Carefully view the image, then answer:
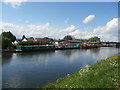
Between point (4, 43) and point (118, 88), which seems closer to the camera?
point (118, 88)

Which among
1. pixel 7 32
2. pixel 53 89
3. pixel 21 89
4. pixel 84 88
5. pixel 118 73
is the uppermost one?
pixel 7 32

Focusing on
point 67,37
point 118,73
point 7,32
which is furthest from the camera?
point 67,37

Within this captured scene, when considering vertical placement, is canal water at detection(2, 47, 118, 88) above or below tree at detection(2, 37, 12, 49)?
below

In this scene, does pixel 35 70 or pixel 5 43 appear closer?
pixel 35 70

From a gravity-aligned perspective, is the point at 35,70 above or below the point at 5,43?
below

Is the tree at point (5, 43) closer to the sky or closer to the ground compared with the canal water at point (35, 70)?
closer to the sky

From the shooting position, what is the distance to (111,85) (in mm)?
7426

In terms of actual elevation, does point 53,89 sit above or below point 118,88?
below

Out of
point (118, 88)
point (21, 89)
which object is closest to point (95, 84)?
point (118, 88)

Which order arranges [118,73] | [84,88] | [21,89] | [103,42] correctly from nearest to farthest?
[84,88] → [118,73] → [21,89] → [103,42]

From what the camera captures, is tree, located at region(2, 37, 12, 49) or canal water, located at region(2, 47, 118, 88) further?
tree, located at region(2, 37, 12, 49)

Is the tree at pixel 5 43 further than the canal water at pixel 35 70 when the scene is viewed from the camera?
Yes

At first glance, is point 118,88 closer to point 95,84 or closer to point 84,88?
point 95,84

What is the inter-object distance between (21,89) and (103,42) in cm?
16461
